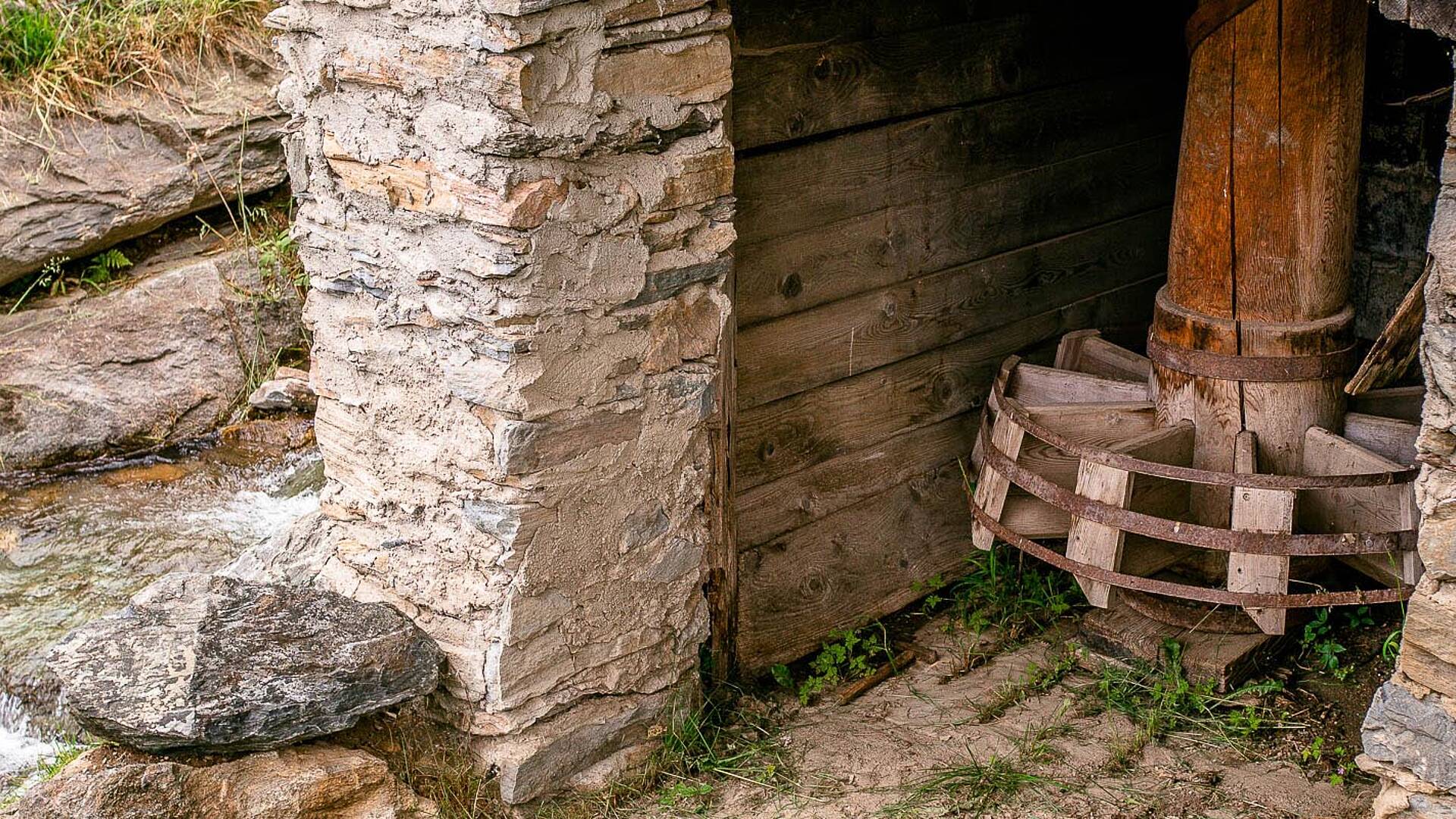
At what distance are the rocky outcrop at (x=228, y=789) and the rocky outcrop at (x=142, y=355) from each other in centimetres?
289

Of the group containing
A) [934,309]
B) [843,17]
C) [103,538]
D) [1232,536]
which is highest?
[843,17]

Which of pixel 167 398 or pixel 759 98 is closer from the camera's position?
pixel 759 98

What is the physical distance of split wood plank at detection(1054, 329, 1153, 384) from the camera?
354 centimetres

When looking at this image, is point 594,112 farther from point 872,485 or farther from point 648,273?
point 872,485

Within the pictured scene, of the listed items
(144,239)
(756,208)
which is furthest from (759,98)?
(144,239)

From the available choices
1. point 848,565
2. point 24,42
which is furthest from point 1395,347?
point 24,42

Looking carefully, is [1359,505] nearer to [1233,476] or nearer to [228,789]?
[1233,476]

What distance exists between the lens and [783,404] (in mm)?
3438

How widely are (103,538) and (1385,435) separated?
3.98 m

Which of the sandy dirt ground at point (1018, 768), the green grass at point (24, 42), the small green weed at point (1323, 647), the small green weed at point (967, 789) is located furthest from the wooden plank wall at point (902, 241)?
the green grass at point (24, 42)

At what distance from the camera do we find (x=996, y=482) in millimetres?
3205

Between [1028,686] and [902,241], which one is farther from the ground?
[902,241]

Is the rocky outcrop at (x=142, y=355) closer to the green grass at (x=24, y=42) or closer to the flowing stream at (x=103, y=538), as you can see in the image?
the flowing stream at (x=103, y=538)

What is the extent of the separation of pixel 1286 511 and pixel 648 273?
1400 millimetres
